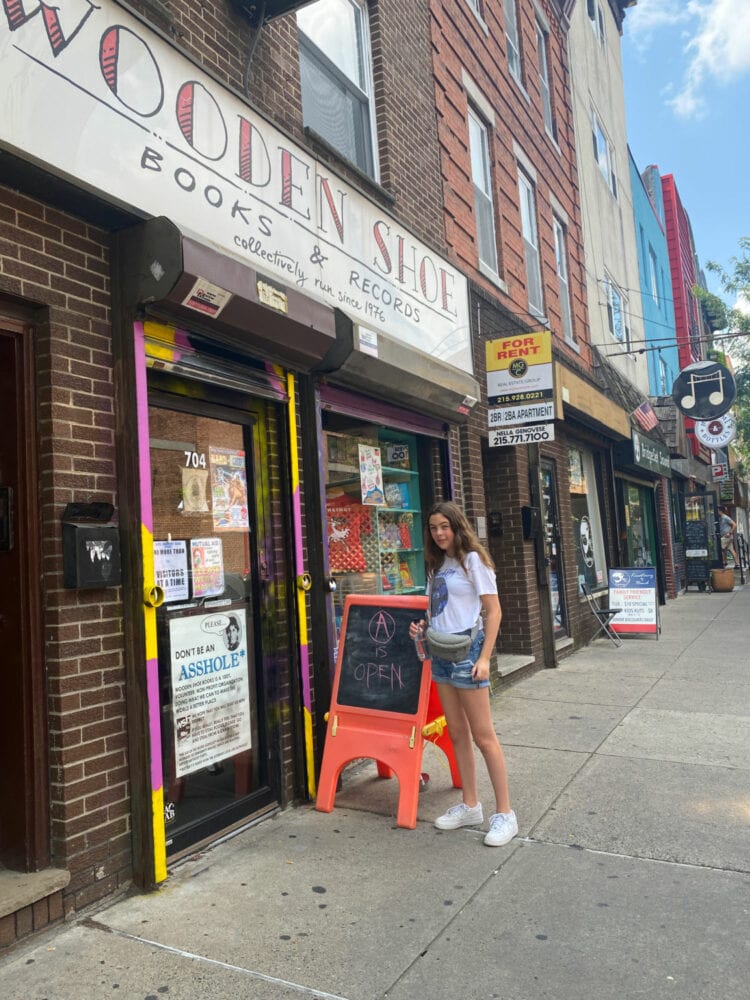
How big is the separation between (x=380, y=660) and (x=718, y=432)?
54.8ft

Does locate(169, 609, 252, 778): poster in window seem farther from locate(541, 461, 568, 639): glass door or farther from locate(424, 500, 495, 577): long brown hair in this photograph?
→ locate(541, 461, 568, 639): glass door

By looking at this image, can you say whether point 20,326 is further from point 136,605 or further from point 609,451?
point 609,451

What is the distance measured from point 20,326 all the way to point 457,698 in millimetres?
2803

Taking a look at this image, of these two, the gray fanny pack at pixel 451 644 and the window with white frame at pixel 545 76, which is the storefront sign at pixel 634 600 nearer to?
the window with white frame at pixel 545 76

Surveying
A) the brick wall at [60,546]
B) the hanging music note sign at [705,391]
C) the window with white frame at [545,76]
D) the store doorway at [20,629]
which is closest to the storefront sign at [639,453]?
the hanging music note sign at [705,391]

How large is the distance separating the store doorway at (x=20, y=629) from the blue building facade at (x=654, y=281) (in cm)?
1600

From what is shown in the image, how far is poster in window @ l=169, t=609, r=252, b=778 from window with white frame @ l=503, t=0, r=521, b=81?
31.7 feet

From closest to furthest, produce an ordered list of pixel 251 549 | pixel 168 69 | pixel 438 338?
1. pixel 168 69
2. pixel 251 549
3. pixel 438 338

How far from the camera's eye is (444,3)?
8.30 m

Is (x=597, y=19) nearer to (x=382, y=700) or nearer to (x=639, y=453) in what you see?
(x=639, y=453)

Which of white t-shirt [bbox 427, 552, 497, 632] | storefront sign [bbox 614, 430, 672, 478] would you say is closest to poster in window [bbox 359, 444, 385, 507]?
white t-shirt [bbox 427, 552, 497, 632]

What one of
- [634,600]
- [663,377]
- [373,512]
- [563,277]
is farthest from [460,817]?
[663,377]

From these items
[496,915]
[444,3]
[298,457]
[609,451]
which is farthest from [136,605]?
[609,451]

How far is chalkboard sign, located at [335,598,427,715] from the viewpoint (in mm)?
4391
